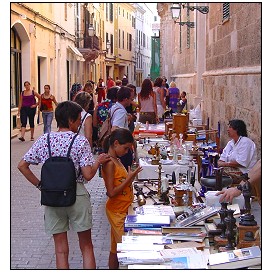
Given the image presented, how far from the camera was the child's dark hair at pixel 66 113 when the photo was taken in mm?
4160

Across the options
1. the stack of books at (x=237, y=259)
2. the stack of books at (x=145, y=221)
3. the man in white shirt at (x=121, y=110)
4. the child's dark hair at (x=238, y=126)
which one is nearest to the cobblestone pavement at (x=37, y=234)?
the stack of books at (x=237, y=259)

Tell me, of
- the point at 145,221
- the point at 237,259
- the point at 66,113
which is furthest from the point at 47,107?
the point at 237,259

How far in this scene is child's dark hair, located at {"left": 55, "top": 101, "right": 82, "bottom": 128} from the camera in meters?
4.16

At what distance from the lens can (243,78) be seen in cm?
783

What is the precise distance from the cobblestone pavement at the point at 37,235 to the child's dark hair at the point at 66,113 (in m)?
1.44

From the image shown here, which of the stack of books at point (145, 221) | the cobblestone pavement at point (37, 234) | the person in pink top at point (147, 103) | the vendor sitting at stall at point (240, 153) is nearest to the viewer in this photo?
the stack of books at point (145, 221)

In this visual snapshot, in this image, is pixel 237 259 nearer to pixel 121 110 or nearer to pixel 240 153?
pixel 240 153

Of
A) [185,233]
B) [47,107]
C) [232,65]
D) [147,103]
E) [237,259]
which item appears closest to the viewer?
[237,259]

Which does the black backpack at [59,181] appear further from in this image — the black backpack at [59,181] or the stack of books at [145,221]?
the stack of books at [145,221]

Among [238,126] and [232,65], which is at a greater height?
[232,65]

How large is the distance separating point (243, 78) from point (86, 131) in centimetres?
255

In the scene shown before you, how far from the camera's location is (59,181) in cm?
397

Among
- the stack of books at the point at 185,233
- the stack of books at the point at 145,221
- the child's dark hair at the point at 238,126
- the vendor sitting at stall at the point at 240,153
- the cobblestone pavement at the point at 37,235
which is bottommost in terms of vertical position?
the cobblestone pavement at the point at 37,235
